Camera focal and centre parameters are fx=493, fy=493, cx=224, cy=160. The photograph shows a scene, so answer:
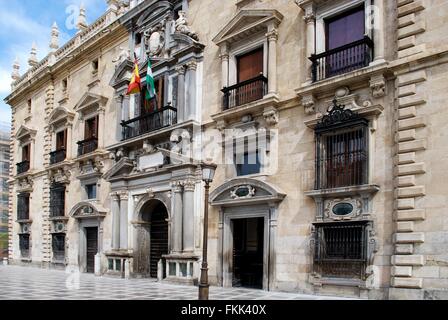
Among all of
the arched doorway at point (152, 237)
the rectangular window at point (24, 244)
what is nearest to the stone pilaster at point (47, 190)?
the rectangular window at point (24, 244)

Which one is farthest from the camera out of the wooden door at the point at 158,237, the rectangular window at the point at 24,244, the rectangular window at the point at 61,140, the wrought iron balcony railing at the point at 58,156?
the rectangular window at the point at 24,244

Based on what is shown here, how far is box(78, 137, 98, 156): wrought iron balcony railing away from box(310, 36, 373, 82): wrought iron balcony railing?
11.8 m

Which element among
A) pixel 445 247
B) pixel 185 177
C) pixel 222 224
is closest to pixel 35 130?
pixel 185 177

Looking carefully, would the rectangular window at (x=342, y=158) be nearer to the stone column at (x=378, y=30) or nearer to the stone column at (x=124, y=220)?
the stone column at (x=378, y=30)

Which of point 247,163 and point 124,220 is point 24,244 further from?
point 247,163

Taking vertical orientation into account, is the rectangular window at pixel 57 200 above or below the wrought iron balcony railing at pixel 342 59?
below

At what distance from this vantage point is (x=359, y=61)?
40.9ft

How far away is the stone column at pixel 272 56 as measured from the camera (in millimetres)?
14406

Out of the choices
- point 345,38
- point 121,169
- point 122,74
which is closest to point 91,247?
point 121,169

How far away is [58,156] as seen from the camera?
24547 millimetres

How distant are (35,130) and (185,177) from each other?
47.7ft

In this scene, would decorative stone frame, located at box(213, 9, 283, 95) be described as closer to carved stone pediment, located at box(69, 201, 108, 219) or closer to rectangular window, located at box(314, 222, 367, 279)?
rectangular window, located at box(314, 222, 367, 279)

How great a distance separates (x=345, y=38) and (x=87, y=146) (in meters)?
13.3

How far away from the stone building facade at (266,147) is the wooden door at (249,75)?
0.16ft
